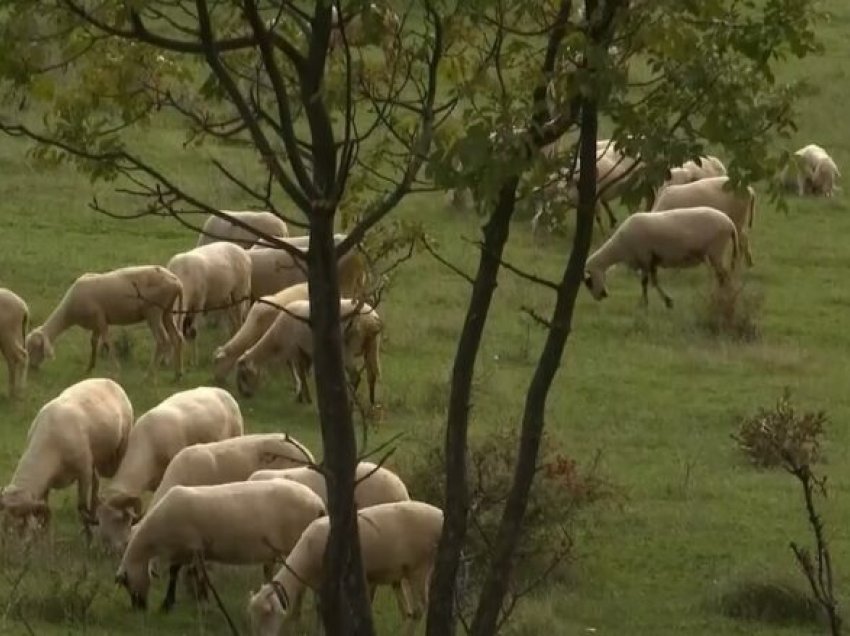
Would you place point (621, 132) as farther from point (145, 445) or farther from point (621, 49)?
point (145, 445)

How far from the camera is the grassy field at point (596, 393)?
1332 cm

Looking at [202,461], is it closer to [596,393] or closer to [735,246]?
[596,393]

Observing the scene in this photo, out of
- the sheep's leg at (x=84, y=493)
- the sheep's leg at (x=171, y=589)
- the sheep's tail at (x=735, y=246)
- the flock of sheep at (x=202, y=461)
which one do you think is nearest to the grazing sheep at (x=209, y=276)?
the flock of sheep at (x=202, y=461)

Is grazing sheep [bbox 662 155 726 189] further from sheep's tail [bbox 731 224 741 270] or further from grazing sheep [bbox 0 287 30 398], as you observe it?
grazing sheep [bbox 0 287 30 398]

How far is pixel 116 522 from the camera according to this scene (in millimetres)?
13609

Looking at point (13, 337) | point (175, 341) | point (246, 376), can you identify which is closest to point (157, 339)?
point (175, 341)

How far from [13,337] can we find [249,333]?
6.91ft

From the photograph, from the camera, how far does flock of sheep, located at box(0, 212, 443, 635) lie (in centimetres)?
1208

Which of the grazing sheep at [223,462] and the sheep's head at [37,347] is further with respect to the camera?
the sheep's head at [37,347]

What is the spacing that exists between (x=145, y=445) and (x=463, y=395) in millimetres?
6317

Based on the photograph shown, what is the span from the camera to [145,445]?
48.4 feet

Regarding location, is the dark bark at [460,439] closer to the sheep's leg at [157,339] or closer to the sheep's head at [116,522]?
the sheep's head at [116,522]

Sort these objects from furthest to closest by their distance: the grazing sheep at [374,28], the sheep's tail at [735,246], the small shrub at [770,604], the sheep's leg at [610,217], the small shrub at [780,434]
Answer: the sheep's leg at [610,217] < the sheep's tail at [735,246] < the small shrub at [780,434] < the small shrub at [770,604] < the grazing sheep at [374,28]

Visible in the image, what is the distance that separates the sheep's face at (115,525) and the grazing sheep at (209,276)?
20.0 ft
